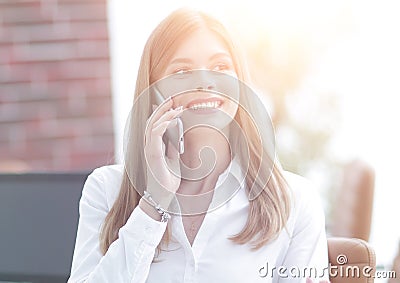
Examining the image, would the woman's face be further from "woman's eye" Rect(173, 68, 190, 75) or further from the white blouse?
the white blouse

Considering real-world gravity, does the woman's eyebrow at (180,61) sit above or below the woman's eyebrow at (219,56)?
below

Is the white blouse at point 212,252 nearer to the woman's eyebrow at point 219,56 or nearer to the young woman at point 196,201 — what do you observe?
the young woman at point 196,201

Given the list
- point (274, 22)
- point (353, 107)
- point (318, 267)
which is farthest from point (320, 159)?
point (318, 267)

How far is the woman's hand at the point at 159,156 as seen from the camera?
1033mm

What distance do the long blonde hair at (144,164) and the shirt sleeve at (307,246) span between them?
3cm

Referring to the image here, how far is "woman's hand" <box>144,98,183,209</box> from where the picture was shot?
1.03 m

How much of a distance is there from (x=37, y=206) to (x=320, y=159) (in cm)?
112

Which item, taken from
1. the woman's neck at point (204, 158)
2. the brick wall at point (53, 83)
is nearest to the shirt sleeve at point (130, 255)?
the woman's neck at point (204, 158)

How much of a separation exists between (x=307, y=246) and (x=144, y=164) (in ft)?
0.86

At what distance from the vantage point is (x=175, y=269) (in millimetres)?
1062

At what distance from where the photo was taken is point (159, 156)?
104 centimetres

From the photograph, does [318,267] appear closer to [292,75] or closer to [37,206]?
[37,206]

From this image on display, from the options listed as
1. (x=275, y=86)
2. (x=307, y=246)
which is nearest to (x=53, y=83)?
(x=275, y=86)

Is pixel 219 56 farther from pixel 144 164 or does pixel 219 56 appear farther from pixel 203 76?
pixel 144 164
